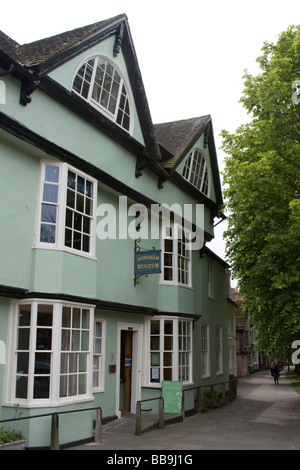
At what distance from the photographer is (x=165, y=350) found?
15.5 metres

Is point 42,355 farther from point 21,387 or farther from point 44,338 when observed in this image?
point 21,387

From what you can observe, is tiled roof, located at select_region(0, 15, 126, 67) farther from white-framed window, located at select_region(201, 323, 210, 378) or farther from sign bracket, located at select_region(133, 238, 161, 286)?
white-framed window, located at select_region(201, 323, 210, 378)

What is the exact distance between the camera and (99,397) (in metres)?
12.7

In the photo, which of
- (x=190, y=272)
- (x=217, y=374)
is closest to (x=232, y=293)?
(x=217, y=374)

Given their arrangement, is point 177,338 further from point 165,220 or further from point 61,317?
point 61,317

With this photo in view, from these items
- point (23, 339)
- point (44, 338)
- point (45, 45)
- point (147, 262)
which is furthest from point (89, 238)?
point (45, 45)

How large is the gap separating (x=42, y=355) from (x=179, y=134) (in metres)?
12.0

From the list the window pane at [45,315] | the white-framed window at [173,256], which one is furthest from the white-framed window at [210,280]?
the window pane at [45,315]

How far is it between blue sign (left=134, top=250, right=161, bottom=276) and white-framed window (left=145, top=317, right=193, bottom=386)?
2.27 m

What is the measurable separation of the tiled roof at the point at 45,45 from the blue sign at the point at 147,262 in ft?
19.8

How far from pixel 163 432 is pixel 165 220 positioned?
714 cm

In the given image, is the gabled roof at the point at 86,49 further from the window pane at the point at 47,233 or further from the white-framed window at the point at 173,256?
the window pane at the point at 47,233

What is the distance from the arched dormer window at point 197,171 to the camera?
1875cm

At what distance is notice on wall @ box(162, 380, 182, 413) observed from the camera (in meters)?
13.7
